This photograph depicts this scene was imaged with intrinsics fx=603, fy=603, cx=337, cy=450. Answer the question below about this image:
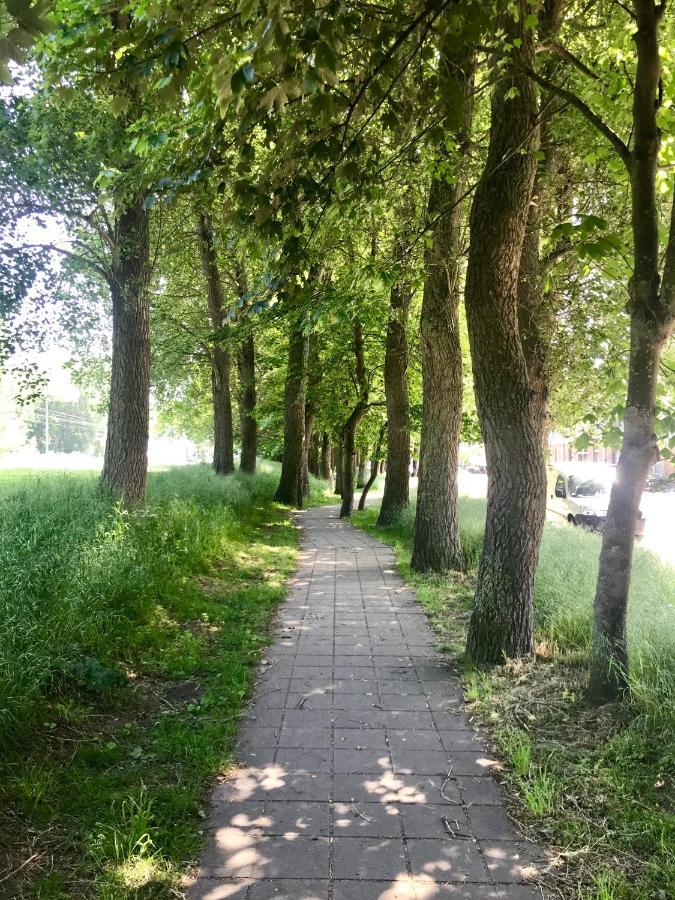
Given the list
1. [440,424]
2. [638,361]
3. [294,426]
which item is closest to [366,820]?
[638,361]

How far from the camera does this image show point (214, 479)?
14875 millimetres

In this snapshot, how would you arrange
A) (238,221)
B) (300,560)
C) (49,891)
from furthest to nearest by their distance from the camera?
(300,560), (238,221), (49,891)

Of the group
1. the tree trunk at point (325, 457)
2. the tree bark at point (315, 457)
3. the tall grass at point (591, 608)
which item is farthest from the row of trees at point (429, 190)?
the tree trunk at point (325, 457)

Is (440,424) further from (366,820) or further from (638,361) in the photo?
(366,820)

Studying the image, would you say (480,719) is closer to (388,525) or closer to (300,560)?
(300,560)

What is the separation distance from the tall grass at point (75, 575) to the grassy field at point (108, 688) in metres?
0.02

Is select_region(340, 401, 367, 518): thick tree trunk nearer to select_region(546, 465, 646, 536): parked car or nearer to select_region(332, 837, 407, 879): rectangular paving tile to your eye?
select_region(546, 465, 646, 536): parked car

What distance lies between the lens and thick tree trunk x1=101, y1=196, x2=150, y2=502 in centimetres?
859

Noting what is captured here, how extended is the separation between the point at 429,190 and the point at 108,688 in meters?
6.92

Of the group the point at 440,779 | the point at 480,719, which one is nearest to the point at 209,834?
the point at 440,779

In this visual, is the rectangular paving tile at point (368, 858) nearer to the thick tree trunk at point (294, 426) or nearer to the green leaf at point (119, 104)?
the green leaf at point (119, 104)

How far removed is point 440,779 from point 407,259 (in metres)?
5.21

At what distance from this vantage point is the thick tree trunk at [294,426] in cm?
1802

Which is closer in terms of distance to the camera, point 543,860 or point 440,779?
point 543,860
